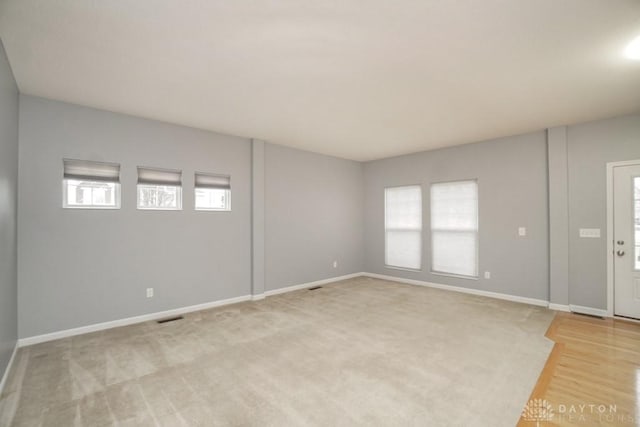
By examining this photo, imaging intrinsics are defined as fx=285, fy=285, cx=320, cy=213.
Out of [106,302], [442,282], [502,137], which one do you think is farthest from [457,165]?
[106,302]

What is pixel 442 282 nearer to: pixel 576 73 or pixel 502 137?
pixel 502 137

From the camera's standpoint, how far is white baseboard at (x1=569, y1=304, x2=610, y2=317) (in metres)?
4.03

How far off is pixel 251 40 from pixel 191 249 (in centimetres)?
316

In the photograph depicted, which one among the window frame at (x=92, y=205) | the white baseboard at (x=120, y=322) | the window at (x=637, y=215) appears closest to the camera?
the white baseboard at (x=120, y=322)

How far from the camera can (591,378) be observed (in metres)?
2.47

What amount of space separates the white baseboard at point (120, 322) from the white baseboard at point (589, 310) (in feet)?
16.8

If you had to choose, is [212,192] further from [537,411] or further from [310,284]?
[537,411]

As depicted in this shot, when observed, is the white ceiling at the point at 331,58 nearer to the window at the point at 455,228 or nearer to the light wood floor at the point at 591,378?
the window at the point at 455,228

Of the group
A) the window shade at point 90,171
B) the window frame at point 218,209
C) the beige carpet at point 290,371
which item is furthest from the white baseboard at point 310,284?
the window shade at point 90,171

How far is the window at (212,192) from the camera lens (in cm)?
450

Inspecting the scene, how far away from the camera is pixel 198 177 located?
4.48 metres

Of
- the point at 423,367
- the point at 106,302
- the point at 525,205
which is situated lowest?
the point at 423,367

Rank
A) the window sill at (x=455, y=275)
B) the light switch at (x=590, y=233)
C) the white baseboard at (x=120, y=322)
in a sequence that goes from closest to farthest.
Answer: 1. the white baseboard at (x=120, y=322)
2. the light switch at (x=590, y=233)
3. the window sill at (x=455, y=275)

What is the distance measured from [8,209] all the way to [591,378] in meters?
5.42
